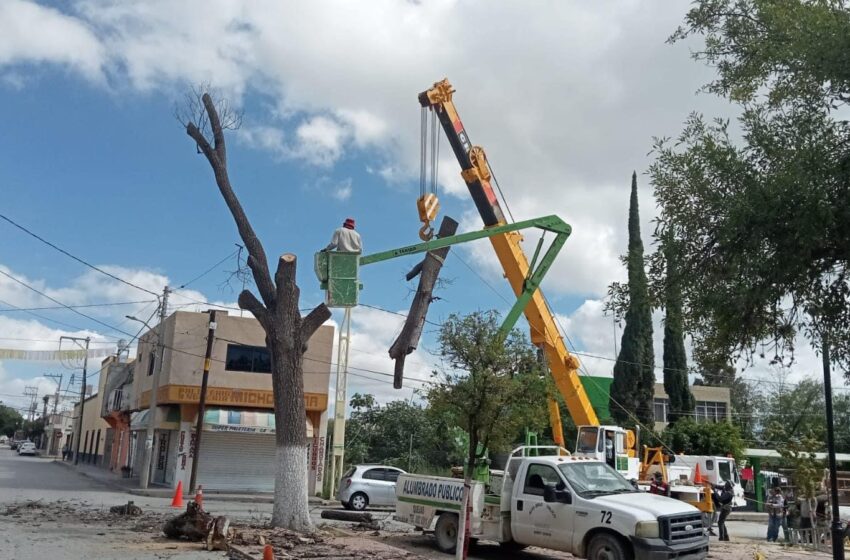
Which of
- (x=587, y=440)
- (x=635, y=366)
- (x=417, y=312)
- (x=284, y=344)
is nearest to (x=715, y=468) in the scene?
(x=635, y=366)

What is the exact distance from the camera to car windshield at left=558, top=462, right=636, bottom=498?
13.2 m

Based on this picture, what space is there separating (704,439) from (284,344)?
30.7 meters

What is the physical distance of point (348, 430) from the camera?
41.7 meters

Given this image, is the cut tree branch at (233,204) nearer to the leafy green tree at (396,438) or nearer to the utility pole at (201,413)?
the utility pole at (201,413)

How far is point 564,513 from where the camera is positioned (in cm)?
1302

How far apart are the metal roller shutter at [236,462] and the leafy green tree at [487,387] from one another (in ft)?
60.0

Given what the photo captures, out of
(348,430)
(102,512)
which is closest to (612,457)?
(102,512)

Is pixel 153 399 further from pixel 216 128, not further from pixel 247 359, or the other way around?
pixel 216 128

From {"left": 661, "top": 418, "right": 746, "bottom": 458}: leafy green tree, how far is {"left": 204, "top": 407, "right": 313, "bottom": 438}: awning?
20.6 meters

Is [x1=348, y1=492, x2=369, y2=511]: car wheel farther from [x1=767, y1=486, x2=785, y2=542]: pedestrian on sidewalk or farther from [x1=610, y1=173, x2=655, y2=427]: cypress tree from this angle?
[x1=610, y1=173, x2=655, y2=427]: cypress tree

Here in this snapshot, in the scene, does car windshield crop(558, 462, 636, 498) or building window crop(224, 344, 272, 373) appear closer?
car windshield crop(558, 462, 636, 498)

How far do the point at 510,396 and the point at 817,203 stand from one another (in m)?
10.4

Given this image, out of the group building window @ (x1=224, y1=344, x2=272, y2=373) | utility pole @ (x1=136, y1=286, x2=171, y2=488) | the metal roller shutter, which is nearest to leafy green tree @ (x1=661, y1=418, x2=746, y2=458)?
the metal roller shutter

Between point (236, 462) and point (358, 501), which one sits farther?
point (236, 462)
